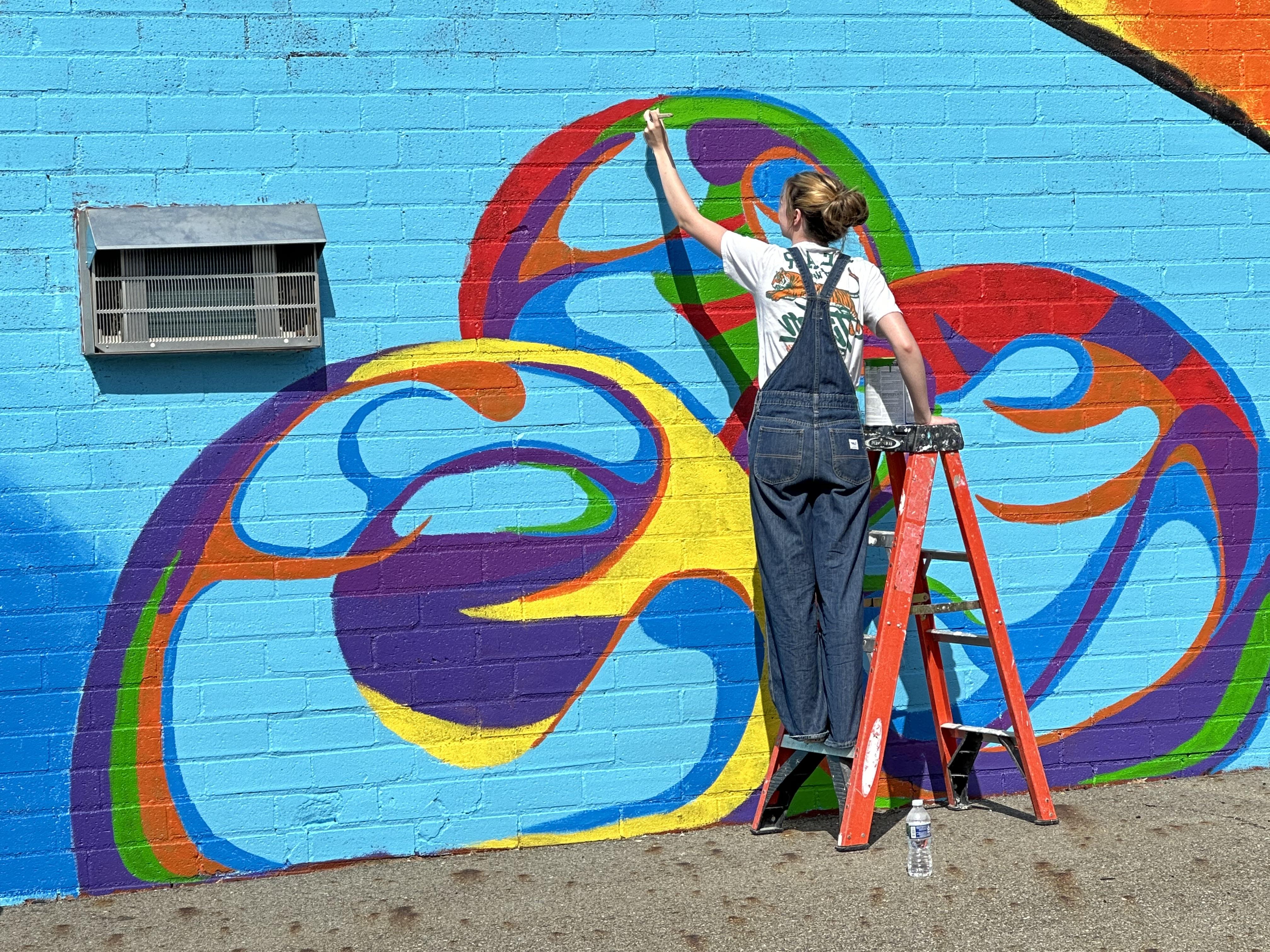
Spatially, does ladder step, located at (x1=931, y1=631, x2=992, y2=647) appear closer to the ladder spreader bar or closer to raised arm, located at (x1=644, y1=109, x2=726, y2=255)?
the ladder spreader bar

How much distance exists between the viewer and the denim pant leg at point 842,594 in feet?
14.4

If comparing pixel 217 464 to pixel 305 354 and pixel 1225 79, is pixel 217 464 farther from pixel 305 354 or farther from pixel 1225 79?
pixel 1225 79

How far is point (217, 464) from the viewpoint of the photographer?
4531 mm

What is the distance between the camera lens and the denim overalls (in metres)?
4.34

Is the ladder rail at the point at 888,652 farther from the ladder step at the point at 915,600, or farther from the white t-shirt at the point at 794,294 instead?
the white t-shirt at the point at 794,294

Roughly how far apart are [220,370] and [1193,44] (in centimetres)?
383

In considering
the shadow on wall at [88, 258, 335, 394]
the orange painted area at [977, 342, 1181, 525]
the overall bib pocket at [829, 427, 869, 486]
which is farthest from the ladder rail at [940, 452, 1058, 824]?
the shadow on wall at [88, 258, 335, 394]

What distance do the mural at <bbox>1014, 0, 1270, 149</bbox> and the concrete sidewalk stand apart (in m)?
2.65

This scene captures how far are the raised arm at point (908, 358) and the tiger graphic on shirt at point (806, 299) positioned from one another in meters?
0.12

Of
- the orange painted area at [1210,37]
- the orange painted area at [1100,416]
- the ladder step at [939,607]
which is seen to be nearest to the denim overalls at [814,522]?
the ladder step at [939,607]

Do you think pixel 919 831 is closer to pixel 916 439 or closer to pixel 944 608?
pixel 944 608

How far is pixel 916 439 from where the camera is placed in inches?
177

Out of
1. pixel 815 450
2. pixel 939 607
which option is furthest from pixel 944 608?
pixel 815 450

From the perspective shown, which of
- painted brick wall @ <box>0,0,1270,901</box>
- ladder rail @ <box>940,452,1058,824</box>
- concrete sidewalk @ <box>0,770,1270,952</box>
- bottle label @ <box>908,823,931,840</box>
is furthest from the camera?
ladder rail @ <box>940,452,1058,824</box>
